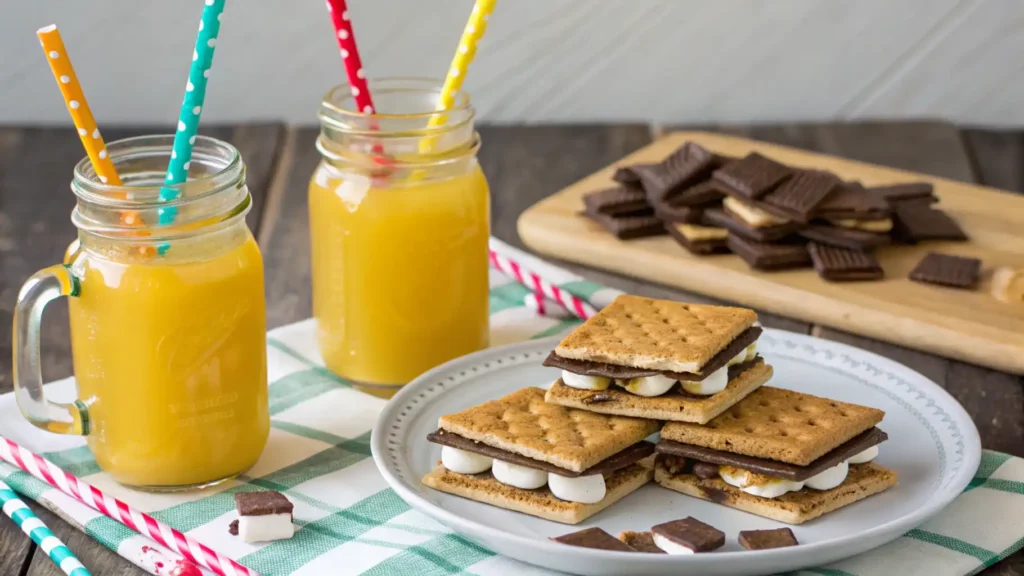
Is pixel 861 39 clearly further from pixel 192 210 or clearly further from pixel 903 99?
pixel 192 210

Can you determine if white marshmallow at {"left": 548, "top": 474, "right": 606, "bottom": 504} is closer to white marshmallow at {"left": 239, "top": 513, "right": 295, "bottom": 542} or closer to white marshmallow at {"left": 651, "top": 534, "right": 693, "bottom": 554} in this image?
white marshmallow at {"left": 651, "top": 534, "right": 693, "bottom": 554}

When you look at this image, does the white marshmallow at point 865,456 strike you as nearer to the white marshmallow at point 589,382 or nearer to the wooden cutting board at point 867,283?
the white marshmallow at point 589,382

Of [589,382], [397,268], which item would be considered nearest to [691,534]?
[589,382]

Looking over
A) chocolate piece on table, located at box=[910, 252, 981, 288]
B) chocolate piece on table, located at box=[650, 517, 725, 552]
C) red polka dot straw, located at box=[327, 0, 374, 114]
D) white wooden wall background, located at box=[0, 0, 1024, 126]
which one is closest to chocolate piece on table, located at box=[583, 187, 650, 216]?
chocolate piece on table, located at box=[910, 252, 981, 288]

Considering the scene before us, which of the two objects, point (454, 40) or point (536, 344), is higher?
point (454, 40)

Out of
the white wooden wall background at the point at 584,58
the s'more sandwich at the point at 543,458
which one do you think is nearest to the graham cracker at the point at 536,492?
the s'more sandwich at the point at 543,458

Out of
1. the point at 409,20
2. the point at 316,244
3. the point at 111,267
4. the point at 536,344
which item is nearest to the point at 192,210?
the point at 111,267
